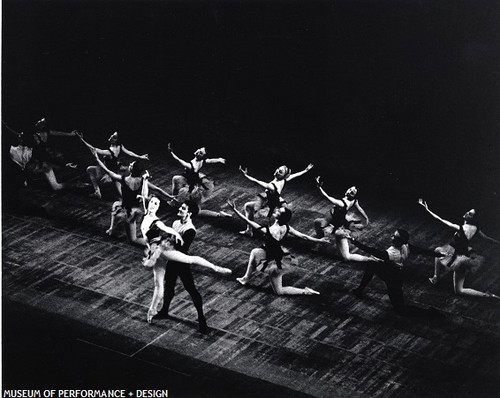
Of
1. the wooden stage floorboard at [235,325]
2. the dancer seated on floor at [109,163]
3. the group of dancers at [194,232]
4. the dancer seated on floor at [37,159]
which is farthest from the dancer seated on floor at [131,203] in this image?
the dancer seated on floor at [37,159]

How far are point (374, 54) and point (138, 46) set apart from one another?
218 inches

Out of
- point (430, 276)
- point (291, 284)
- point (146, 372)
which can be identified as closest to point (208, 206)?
point (291, 284)

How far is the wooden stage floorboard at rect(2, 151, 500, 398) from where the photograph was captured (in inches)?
516

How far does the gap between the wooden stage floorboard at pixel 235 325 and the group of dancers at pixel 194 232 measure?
0.30 m

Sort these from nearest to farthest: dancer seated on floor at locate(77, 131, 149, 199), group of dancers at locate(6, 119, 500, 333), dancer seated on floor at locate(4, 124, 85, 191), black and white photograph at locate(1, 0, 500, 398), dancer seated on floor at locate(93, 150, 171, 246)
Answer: black and white photograph at locate(1, 0, 500, 398), group of dancers at locate(6, 119, 500, 333), dancer seated on floor at locate(93, 150, 171, 246), dancer seated on floor at locate(77, 131, 149, 199), dancer seated on floor at locate(4, 124, 85, 191)

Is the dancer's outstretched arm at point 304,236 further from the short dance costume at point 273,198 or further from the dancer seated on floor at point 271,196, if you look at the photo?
the short dance costume at point 273,198

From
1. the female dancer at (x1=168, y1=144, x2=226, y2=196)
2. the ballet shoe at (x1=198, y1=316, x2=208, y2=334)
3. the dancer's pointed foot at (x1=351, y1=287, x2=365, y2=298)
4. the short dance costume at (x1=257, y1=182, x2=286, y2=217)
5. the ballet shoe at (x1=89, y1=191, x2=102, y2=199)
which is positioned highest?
the female dancer at (x1=168, y1=144, x2=226, y2=196)

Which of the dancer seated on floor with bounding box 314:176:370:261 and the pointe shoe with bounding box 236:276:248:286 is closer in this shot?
the pointe shoe with bounding box 236:276:248:286

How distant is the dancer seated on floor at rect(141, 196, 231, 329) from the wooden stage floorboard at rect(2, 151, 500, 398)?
0.45 meters

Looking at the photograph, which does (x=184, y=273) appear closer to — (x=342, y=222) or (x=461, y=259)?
(x=342, y=222)

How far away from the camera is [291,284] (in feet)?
51.5

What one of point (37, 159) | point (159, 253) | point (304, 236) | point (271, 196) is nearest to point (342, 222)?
point (304, 236)

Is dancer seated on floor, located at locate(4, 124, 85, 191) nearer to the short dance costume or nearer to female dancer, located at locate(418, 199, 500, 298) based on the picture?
the short dance costume

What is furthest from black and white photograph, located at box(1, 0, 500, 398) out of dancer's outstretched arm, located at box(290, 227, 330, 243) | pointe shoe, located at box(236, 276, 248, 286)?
dancer's outstretched arm, located at box(290, 227, 330, 243)
